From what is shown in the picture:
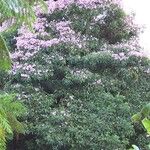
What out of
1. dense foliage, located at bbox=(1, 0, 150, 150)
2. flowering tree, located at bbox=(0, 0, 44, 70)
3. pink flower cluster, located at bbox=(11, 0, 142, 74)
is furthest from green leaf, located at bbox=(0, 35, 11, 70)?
pink flower cluster, located at bbox=(11, 0, 142, 74)

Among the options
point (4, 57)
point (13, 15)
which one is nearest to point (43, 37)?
point (4, 57)

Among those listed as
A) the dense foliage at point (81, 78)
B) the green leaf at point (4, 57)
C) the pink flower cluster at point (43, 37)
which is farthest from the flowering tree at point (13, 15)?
the pink flower cluster at point (43, 37)

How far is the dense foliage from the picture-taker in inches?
353

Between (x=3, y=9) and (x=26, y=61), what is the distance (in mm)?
8043

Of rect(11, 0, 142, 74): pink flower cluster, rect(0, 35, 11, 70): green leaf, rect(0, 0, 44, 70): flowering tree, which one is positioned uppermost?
rect(11, 0, 142, 74): pink flower cluster

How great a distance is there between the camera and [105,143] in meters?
8.80

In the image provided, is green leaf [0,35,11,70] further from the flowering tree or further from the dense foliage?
the dense foliage

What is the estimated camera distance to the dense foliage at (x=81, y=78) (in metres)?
8.97

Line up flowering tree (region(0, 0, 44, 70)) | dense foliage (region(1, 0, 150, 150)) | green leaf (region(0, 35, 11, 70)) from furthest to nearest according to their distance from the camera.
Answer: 1. dense foliage (region(1, 0, 150, 150))
2. green leaf (region(0, 35, 11, 70))
3. flowering tree (region(0, 0, 44, 70))

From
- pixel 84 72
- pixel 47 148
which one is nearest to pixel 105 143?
pixel 47 148

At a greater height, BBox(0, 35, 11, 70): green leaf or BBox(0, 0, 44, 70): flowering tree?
BBox(0, 0, 44, 70): flowering tree

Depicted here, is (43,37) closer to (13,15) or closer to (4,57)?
(4,57)

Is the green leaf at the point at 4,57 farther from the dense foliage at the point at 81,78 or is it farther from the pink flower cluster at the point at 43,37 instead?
the pink flower cluster at the point at 43,37

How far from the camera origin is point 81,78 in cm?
1008
